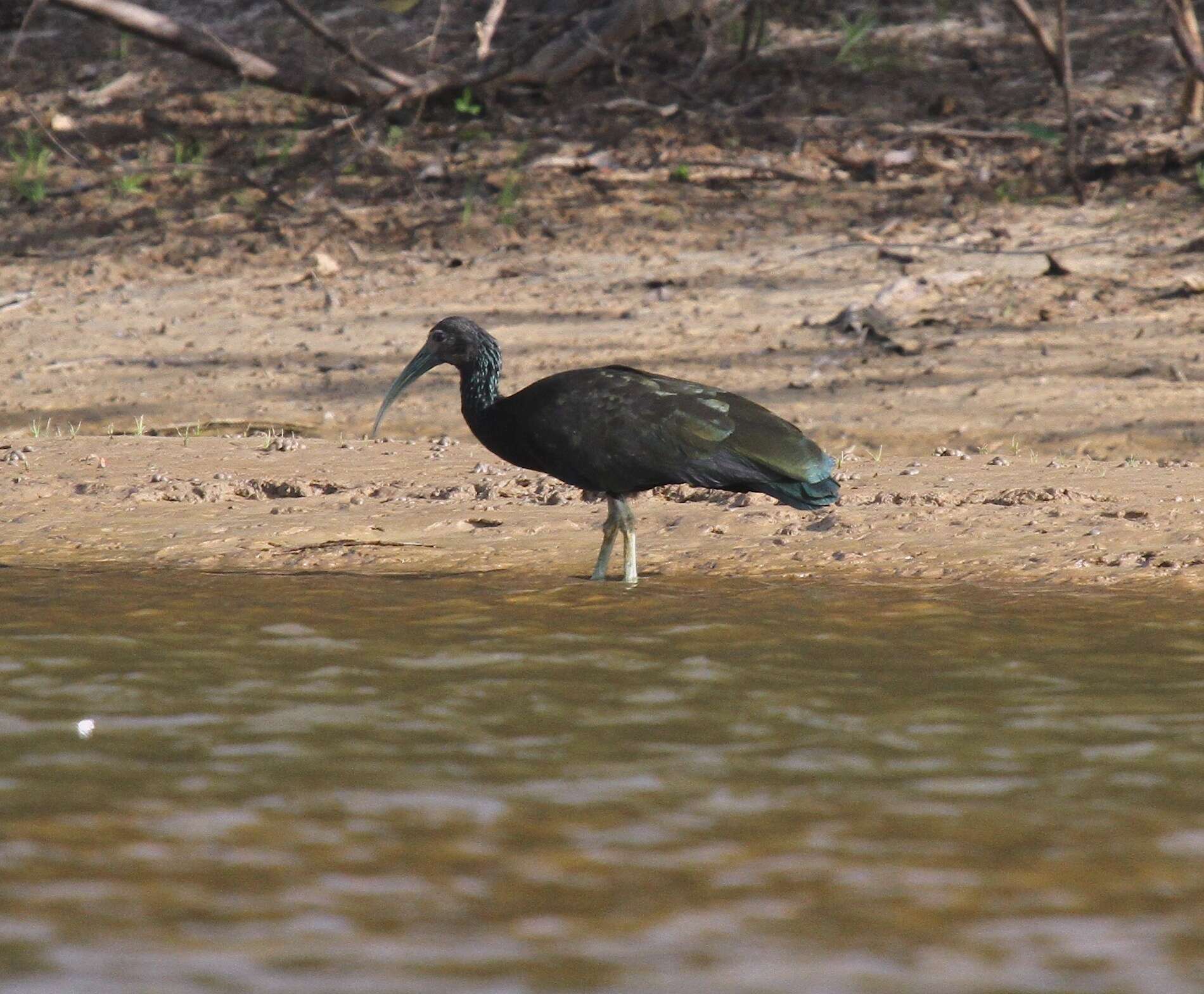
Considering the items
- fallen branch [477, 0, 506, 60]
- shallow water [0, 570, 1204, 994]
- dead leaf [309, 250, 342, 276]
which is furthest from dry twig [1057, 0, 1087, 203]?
shallow water [0, 570, 1204, 994]

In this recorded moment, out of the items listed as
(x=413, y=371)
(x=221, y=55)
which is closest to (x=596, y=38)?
(x=221, y=55)

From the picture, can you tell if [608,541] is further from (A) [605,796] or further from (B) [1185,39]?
(B) [1185,39]

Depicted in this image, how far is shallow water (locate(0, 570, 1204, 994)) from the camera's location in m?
3.09

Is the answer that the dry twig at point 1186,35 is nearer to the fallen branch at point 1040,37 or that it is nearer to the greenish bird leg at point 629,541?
the fallen branch at point 1040,37

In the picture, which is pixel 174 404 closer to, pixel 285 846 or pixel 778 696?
pixel 778 696

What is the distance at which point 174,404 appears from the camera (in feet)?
30.5

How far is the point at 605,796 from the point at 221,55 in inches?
368

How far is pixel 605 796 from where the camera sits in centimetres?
393

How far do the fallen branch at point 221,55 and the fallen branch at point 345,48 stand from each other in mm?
98

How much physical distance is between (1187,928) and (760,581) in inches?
129

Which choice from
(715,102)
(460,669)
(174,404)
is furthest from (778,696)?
(715,102)

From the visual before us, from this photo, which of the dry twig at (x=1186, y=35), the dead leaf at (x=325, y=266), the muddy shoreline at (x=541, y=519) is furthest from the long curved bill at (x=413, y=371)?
the dry twig at (x=1186, y=35)

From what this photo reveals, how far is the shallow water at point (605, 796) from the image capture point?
309cm

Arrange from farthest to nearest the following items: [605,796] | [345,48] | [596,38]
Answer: [596,38] < [345,48] < [605,796]
